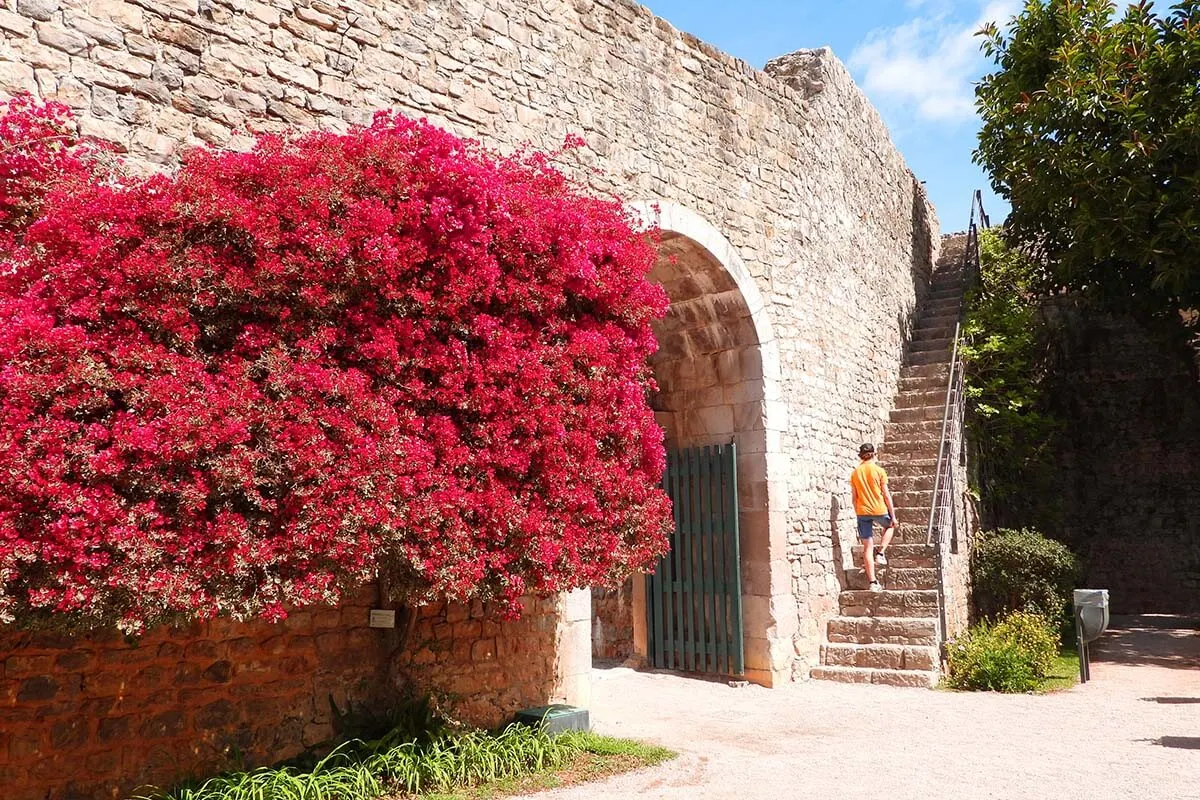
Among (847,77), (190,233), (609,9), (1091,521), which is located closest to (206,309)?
(190,233)

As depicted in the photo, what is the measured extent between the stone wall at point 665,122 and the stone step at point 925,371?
0.20m

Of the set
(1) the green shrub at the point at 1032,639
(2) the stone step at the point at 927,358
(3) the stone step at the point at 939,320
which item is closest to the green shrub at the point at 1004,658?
(1) the green shrub at the point at 1032,639

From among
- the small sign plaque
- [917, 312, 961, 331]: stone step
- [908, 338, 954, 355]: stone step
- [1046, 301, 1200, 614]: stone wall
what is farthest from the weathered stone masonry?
[1046, 301, 1200, 614]: stone wall

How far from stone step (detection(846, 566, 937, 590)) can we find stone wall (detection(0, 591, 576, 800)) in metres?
4.10

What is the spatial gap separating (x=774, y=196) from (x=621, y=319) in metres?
4.02

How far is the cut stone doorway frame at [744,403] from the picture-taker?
779 cm

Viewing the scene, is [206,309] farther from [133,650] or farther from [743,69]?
[743,69]

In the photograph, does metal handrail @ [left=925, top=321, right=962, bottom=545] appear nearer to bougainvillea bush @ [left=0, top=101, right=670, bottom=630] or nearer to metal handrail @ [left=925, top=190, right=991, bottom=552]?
metal handrail @ [left=925, top=190, right=991, bottom=552]

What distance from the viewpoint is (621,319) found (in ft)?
16.8

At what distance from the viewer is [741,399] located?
8.26m

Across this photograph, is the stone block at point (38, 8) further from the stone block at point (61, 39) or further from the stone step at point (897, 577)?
the stone step at point (897, 577)

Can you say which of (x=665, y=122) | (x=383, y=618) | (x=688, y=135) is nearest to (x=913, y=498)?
(x=688, y=135)

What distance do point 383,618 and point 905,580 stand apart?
17.9 feet

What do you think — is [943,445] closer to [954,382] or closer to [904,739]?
[954,382]
